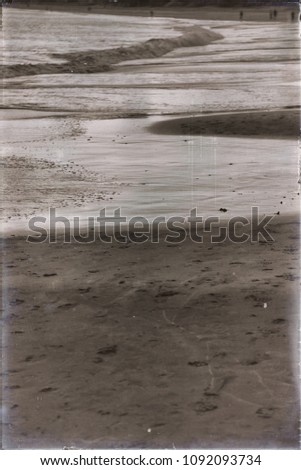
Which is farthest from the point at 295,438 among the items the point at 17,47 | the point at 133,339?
the point at 17,47

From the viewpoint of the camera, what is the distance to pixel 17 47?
29.2 metres

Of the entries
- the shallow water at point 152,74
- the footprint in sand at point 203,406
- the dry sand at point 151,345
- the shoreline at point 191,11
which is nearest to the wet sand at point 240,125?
the shallow water at point 152,74

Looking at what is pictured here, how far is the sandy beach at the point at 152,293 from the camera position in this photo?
404cm

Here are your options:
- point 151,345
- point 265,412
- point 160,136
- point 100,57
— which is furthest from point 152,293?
point 100,57

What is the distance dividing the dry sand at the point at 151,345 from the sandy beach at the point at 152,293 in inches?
0.4

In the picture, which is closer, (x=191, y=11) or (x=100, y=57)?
(x=100, y=57)

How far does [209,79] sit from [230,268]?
610 inches

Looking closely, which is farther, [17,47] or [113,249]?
[17,47]

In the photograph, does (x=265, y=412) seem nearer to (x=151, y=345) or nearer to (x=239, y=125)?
(x=151, y=345)

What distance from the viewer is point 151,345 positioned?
4879 mm

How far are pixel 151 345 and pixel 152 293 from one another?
3.02 feet

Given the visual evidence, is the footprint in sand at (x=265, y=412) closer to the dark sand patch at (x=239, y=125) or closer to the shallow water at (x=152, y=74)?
the dark sand patch at (x=239, y=125)

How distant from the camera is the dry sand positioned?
3943mm

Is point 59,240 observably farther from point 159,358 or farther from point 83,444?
point 83,444
